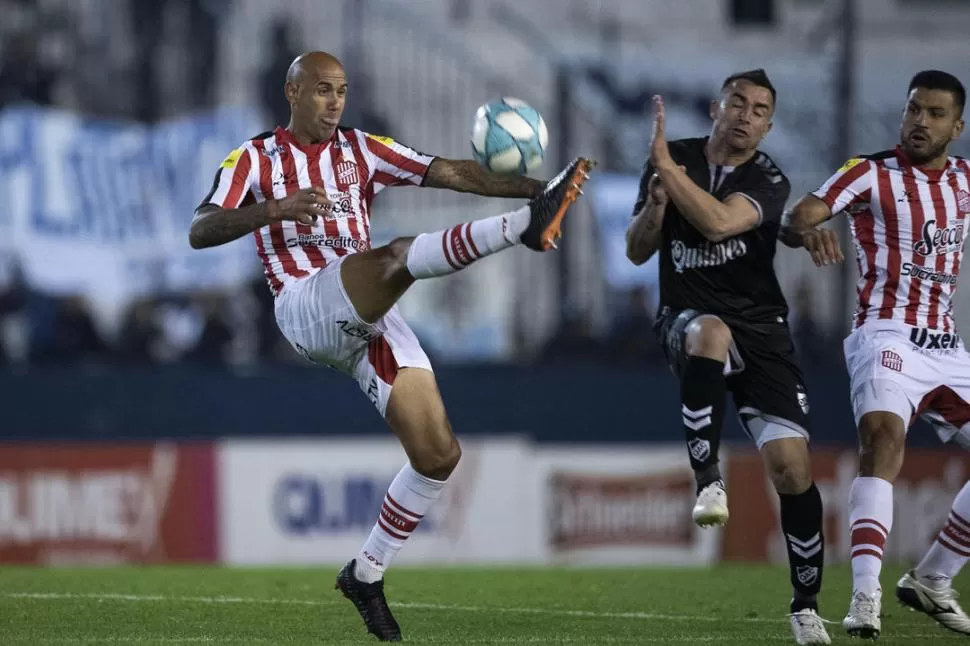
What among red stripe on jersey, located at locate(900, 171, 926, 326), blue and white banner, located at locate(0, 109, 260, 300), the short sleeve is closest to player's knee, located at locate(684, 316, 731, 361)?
red stripe on jersey, located at locate(900, 171, 926, 326)

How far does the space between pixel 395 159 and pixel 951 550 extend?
3.25 m

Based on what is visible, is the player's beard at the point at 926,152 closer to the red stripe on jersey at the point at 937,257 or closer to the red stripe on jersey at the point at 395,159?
the red stripe on jersey at the point at 937,257

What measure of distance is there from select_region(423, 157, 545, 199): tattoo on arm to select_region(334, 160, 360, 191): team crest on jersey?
0.34 metres

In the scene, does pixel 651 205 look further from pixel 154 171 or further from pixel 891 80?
pixel 891 80

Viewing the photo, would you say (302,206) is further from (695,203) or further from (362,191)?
(695,203)

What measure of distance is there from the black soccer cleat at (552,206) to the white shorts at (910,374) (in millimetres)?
1609

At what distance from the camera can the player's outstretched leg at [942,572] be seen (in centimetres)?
762

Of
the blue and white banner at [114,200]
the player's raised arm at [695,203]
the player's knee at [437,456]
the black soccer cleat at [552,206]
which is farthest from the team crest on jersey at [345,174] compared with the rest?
the blue and white banner at [114,200]

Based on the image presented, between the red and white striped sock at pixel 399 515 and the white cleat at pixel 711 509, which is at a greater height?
the white cleat at pixel 711 509

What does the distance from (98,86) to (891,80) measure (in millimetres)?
8546

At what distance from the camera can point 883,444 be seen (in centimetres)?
707

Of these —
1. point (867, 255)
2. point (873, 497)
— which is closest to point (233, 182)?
point (867, 255)

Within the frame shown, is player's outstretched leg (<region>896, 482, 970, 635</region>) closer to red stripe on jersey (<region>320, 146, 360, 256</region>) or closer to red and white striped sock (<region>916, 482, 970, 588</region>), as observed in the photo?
red and white striped sock (<region>916, 482, 970, 588</region>)

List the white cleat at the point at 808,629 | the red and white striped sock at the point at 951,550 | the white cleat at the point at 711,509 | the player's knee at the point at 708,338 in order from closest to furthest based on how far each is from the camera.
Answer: the white cleat at the point at 711,509 → the white cleat at the point at 808,629 → the player's knee at the point at 708,338 → the red and white striped sock at the point at 951,550
